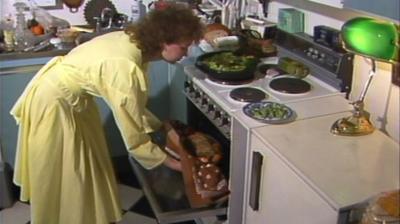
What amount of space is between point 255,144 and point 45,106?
31.6 inches

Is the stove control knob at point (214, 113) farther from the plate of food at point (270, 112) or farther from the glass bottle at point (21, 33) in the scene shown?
the glass bottle at point (21, 33)

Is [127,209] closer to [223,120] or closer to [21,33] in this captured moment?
[223,120]

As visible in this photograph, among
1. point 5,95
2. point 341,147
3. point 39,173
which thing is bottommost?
point 39,173

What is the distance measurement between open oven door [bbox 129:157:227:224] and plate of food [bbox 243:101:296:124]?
1.22 feet

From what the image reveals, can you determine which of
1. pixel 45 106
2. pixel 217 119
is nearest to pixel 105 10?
pixel 45 106

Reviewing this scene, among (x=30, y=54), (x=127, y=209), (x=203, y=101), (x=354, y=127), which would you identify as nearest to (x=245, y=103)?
(x=203, y=101)

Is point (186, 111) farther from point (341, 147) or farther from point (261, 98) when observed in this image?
point (341, 147)

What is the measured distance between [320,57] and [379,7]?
2.51 feet

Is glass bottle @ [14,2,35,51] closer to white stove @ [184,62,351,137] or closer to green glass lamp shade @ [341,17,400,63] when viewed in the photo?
white stove @ [184,62,351,137]

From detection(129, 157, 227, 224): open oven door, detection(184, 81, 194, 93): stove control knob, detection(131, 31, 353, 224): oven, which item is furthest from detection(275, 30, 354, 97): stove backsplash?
detection(129, 157, 227, 224): open oven door

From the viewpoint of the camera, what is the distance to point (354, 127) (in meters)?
1.38

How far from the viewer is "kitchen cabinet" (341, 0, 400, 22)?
91cm

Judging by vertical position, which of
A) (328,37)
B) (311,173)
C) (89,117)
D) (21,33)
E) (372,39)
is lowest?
(89,117)

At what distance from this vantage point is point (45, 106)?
67.4 inches
